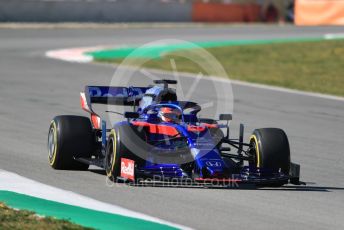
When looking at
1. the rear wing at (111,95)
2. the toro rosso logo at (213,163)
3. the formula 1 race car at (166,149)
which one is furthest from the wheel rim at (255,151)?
the rear wing at (111,95)

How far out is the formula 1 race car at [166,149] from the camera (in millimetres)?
10227

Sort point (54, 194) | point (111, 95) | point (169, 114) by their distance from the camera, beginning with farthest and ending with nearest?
point (111, 95)
point (169, 114)
point (54, 194)

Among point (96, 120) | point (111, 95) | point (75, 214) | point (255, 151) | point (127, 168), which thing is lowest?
point (75, 214)

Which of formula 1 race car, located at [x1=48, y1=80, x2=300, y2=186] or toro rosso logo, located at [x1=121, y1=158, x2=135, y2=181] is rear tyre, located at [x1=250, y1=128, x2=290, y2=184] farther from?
toro rosso logo, located at [x1=121, y1=158, x2=135, y2=181]

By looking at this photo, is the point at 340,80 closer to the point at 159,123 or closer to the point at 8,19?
the point at 159,123

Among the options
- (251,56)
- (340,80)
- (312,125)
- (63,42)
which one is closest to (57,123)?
(312,125)

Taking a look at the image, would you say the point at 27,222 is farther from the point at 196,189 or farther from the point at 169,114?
the point at 169,114

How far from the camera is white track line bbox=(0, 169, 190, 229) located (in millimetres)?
8788

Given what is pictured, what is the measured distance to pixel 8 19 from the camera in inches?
1741

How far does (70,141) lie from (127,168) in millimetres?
1267

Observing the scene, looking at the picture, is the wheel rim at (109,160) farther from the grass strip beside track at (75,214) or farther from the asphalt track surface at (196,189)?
the grass strip beside track at (75,214)

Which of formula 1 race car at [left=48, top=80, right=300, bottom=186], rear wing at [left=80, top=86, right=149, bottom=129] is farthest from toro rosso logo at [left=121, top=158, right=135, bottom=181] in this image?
rear wing at [left=80, top=86, right=149, bottom=129]

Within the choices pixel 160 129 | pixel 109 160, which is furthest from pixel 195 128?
pixel 109 160

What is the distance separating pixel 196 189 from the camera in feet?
33.7
